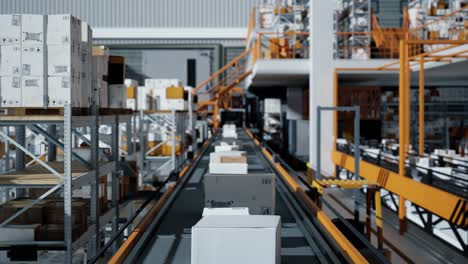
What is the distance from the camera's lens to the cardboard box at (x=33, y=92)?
6.00m

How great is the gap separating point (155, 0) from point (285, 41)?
65.2 feet

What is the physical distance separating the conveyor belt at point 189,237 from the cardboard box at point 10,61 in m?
2.11

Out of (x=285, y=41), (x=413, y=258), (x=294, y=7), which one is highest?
(x=294, y=7)

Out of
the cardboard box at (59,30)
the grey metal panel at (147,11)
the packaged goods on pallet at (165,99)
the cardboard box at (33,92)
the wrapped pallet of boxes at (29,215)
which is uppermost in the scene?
the grey metal panel at (147,11)

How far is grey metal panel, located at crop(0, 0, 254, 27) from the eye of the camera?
38844mm

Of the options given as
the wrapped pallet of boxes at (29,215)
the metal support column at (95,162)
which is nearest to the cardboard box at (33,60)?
the metal support column at (95,162)

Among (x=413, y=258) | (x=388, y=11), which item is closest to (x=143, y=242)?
(x=413, y=258)

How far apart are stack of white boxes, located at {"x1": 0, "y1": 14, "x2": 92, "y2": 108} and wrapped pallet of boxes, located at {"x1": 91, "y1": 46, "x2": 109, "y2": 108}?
105 cm

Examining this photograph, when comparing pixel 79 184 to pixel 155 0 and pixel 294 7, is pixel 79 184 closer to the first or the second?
pixel 294 7

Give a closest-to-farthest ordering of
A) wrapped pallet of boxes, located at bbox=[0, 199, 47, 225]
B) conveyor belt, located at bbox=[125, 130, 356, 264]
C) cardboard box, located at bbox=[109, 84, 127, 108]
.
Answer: conveyor belt, located at bbox=[125, 130, 356, 264], wrapped pallet of boxes, located at bbox=[0, 199, 47, 225], cardboard box, located at bbox=[109, 84, 127, 108]

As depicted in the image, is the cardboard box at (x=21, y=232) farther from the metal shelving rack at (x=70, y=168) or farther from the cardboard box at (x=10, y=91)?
the cardboard box at (x=10, y=91)

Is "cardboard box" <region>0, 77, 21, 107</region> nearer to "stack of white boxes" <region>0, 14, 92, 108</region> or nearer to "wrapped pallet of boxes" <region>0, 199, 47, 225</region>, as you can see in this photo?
"stack of white boxes" <region>0, 14, 92, 108</region>

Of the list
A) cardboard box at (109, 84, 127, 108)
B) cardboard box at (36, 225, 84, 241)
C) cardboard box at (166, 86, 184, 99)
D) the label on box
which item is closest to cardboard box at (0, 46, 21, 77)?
the label on box

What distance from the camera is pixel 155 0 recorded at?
39000 millimetres
